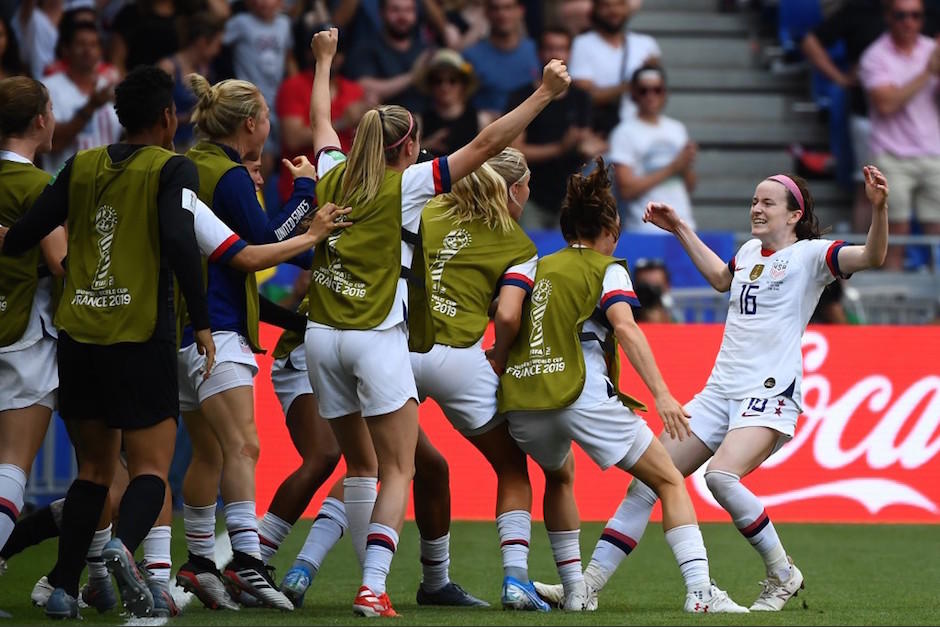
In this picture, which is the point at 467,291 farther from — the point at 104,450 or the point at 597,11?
the point at 597,11

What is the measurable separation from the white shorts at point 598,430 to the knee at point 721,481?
1.05ft

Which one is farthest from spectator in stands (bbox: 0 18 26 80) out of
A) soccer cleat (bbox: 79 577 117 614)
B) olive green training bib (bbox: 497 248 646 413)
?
olive green training bib (bbox: 497 248 646 413)

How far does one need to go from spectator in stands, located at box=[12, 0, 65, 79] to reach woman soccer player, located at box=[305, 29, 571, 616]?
8.03m

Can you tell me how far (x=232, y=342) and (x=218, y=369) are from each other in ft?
0.46

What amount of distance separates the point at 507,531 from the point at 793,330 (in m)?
1.58

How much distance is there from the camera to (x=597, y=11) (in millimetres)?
15219

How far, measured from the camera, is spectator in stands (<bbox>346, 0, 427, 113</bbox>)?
14.7 meters

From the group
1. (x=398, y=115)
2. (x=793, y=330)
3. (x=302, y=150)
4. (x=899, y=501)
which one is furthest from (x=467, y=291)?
(x=302, y=150)

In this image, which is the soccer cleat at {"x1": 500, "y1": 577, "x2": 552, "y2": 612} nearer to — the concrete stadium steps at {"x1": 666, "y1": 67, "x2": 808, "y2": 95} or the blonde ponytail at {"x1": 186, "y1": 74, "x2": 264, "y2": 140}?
the blonde ponytail at {"x1": 186, "y1": 74, "x2": 264, "y2": 140}

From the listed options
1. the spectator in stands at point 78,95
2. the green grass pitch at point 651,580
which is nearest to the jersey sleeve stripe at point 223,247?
the green grass pitch at point 651,580

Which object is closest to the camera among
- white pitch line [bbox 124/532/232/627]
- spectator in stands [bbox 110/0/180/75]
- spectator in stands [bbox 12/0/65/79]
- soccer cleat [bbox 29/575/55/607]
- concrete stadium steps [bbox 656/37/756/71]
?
white pitch line [bbox 124/532/232/627]

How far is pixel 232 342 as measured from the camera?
22.6 ft

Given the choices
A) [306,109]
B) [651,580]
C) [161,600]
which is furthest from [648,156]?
[161,600]

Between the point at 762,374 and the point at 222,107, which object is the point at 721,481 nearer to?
the point at 762,374
